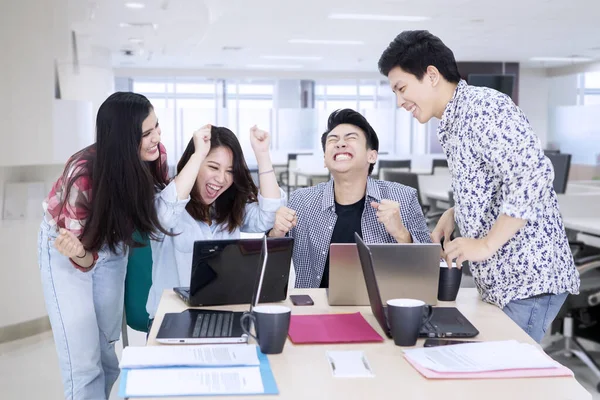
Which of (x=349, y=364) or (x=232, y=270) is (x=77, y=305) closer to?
(x=232, y=270)

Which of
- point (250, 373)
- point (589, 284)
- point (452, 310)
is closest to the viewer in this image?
point (250, 373)

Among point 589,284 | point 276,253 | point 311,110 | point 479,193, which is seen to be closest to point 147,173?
point 276,253

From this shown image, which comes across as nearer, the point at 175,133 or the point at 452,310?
the point at 452,310

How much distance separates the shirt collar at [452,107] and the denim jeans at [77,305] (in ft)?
3.86

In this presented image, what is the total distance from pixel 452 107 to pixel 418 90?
12 centimetres

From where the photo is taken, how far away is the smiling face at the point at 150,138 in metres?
2.31

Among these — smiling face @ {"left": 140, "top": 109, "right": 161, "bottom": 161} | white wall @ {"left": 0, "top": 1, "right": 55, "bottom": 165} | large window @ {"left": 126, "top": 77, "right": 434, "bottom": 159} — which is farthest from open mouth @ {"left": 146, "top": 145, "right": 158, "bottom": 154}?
large window @ {"left": 126, "top": 77, "right": 434, "bottom": 159}

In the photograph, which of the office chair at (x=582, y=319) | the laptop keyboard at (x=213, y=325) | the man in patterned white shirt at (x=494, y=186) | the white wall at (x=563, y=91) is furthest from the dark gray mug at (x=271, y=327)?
the white wall at (x=563, y=91)

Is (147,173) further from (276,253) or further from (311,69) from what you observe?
(311,69)

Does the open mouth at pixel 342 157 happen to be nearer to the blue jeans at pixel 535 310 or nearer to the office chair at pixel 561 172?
the blue jeans at pixel 535 310

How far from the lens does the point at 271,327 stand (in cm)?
163

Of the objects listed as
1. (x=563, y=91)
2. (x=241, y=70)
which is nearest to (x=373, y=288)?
(x=241, y=70)

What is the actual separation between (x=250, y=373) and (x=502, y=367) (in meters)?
0.55

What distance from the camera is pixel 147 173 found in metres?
2.28
